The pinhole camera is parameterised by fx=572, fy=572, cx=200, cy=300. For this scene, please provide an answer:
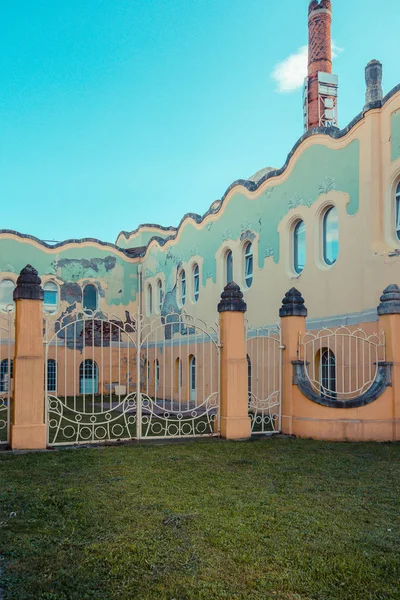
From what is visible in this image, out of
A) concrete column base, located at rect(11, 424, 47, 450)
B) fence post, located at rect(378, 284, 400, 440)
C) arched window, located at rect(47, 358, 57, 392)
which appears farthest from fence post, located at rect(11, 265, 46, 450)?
arched window, located at rect(47, 358, 57, 392)

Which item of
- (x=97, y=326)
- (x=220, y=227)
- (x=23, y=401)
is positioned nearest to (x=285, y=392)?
(x=23, y=401)

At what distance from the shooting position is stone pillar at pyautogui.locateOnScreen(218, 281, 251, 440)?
413 inches

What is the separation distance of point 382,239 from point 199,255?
31.5 ft

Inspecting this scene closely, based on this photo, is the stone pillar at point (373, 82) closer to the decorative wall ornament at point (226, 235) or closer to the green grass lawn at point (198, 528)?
the decorative wall ornament at point (226, 235)

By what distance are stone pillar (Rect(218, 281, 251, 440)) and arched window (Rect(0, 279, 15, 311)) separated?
15.6m

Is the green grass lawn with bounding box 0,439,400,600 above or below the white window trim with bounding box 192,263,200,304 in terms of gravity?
below

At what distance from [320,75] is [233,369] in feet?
53.8

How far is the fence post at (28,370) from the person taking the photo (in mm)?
9148

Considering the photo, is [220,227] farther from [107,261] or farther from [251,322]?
[107,261]

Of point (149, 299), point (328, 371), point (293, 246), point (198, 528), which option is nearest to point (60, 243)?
point (149, 299)

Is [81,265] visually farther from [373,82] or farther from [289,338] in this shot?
[289,338]

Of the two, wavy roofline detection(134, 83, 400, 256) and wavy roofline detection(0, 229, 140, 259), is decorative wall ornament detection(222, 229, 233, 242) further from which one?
wavy roofline detection(0, 229, 140, 259)

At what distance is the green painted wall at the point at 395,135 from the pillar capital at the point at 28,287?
790 centimetres

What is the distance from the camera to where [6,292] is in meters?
24.2
